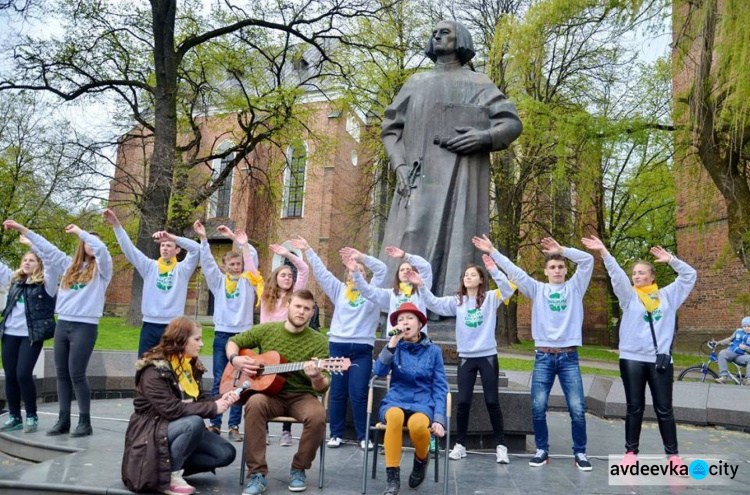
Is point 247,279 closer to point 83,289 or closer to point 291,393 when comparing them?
point 83,289

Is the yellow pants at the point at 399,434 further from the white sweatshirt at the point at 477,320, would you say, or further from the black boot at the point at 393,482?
the white sweatshirt at the point at 477,320

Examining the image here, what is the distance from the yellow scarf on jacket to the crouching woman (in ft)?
5.91

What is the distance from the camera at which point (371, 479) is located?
15.1 feet

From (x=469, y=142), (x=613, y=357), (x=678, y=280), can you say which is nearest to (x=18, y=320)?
(x=469, y=142)

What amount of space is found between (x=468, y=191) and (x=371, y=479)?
3.45m

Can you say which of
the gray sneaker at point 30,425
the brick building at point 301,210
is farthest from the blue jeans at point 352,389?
the brick building at point 301,210

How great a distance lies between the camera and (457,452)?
210 inches

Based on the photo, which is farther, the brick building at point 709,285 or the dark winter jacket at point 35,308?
the brick building at point 709,285

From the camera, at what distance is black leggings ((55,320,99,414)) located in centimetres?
564

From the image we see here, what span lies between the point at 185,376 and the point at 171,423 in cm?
39

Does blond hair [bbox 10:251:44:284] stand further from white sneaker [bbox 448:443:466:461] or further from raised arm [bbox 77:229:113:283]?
white sneaker [bbox 448:443:466:461]

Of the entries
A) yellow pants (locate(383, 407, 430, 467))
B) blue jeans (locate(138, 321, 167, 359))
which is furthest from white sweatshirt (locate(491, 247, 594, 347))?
blue jeans (locate(138, 321, 167, 359))

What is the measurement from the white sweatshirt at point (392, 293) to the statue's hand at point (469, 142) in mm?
1539

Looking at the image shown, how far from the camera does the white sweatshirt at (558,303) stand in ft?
17.4
